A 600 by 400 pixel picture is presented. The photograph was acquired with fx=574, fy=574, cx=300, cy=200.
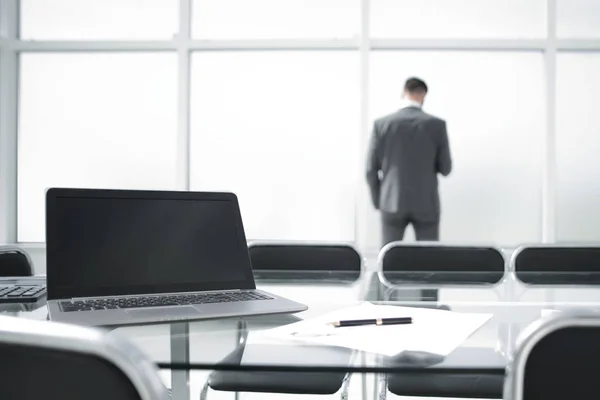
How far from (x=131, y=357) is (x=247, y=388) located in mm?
1181

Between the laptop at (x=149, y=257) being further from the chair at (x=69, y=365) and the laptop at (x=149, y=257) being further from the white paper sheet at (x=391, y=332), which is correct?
the chair at (x=69, y=365)

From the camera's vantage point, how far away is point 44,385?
63cm

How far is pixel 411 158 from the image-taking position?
3902 mm

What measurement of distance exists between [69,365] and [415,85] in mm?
3568

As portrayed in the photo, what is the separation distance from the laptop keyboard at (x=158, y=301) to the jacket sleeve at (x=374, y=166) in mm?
2788

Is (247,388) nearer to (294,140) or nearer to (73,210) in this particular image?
(73,210)

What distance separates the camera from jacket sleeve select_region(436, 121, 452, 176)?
12.9 ft

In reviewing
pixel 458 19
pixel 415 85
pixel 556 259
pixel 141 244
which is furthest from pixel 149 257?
pixel 458 19

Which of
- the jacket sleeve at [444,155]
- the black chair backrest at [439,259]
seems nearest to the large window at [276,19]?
the jacket sleeve at [444,155]

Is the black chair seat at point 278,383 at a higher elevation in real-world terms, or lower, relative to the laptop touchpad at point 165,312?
lower

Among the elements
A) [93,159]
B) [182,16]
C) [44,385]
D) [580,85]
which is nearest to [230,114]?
[182,16]

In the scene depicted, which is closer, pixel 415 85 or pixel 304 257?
pixel 304 257

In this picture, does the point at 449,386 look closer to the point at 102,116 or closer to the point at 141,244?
the point at 141,244

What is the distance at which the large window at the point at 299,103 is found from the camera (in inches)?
180
